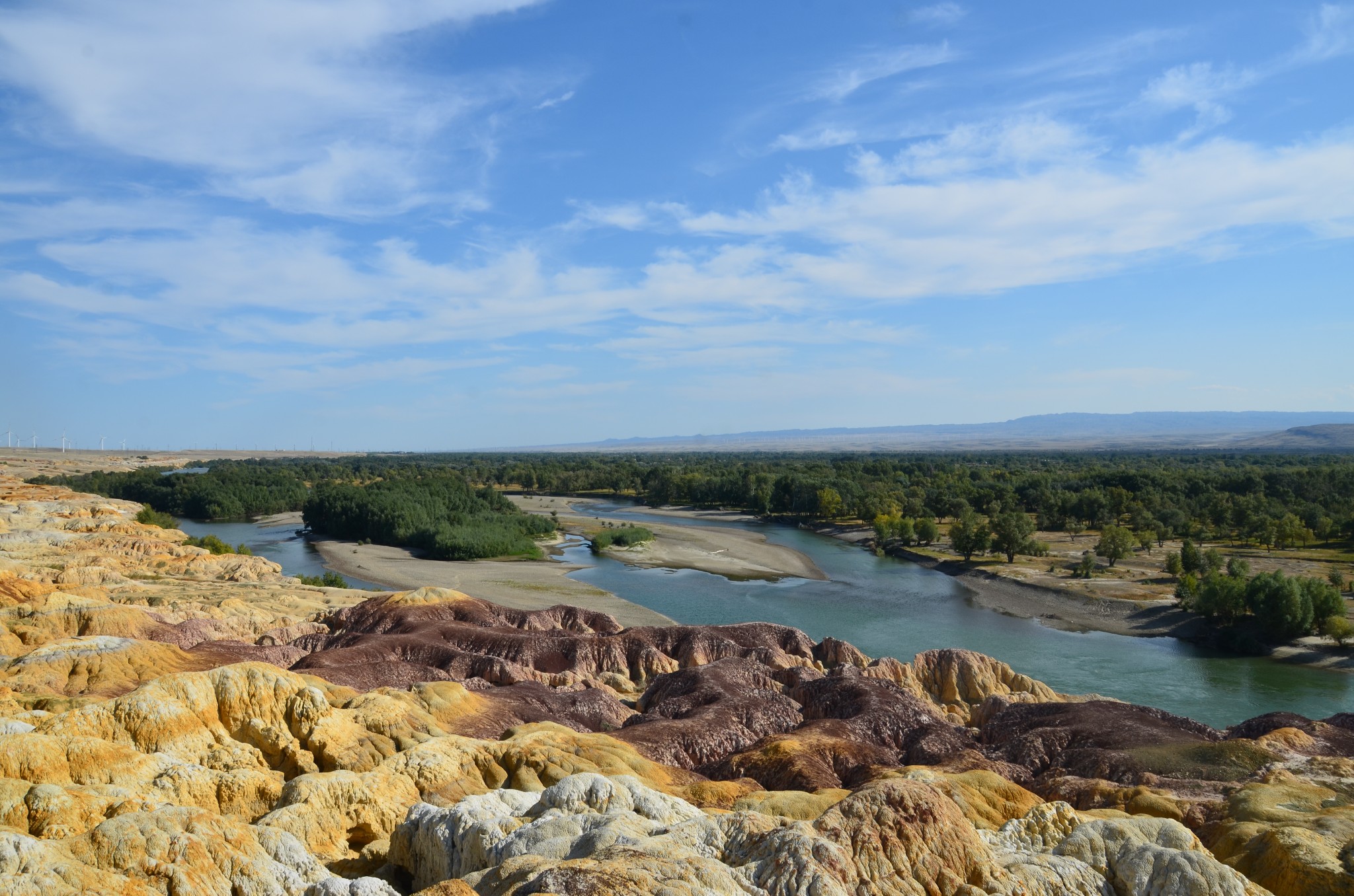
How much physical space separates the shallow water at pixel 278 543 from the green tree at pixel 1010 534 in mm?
58022

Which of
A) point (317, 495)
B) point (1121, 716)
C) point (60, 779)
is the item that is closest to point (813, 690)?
point (1121, 716)

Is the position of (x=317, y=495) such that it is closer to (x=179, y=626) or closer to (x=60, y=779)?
(x=179, y=626)

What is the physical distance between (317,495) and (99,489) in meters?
60.1

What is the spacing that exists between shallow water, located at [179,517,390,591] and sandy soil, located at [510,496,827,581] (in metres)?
29.4

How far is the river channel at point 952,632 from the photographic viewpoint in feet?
148

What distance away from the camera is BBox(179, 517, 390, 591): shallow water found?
79544 mm

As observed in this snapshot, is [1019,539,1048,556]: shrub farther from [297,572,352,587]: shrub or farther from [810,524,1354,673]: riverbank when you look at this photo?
[297,572,352,587]: shrub

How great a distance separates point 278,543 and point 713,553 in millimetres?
52824

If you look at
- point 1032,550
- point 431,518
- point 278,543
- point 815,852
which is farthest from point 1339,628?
point 278,543

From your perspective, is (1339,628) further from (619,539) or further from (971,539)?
(619,539)

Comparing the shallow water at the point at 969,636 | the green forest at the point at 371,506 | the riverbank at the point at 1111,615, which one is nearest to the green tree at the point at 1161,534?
the riverbank at the point at 1111,615

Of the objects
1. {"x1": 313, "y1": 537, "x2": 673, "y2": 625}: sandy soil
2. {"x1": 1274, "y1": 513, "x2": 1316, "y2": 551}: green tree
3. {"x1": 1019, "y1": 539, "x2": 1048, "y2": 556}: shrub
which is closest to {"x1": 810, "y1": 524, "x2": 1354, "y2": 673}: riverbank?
{"x1": 1019, "y1": 539, "x2": 1048, "y2": 556}: shrub

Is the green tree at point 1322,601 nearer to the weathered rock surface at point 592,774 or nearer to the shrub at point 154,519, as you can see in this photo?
the weathered rock surface at point 592,774

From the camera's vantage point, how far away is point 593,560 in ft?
294
